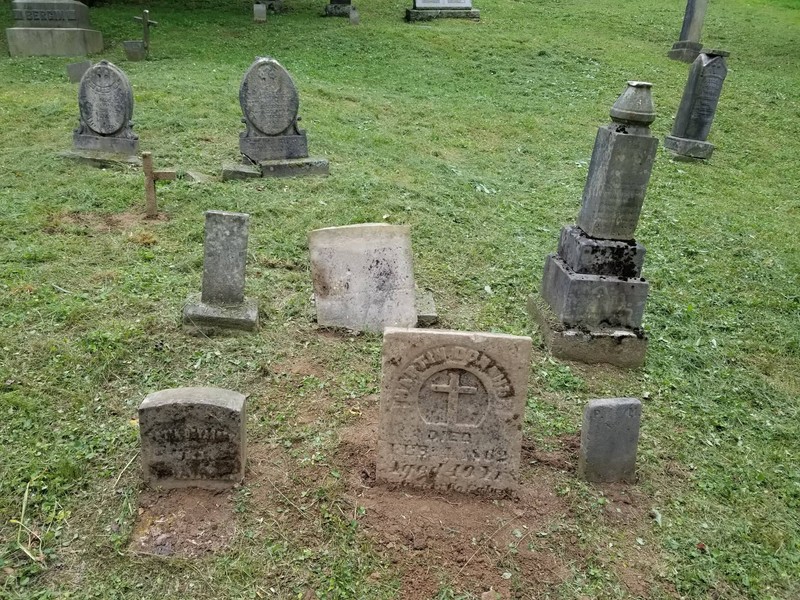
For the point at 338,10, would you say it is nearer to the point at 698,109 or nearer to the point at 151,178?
→ the point at 698,109

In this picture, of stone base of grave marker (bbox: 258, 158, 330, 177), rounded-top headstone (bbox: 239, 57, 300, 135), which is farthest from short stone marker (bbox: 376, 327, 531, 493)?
rounded-top headstone (bbox: 239, 57, 300, 135)

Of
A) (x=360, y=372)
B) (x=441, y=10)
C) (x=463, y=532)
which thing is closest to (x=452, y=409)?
(x=463, y=532)

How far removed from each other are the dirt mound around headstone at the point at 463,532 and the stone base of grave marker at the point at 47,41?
15019mm

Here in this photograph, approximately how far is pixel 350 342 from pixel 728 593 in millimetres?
3079

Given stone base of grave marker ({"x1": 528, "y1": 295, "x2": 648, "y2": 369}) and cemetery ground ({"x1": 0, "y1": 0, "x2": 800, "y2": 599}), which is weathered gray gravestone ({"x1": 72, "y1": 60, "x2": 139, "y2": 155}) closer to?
cemetery ground ({"x1": 0, "y1": 0, "x2": 800, "y2": 599})

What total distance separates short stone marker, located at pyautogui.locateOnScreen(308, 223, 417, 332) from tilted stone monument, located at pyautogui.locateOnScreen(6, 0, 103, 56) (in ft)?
43.4

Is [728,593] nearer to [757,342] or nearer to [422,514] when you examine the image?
[422,514]

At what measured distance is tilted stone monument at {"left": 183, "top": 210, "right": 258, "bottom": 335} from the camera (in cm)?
506

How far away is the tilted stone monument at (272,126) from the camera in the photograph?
340 inches

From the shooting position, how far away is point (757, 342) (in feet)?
A: 18.7

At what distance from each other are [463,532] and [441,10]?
62.5ft

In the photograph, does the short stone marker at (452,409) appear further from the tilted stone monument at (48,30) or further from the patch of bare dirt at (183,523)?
the tilted stone monument at (48,30)

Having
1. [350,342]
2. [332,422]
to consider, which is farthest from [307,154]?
[332,422]

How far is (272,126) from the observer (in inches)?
350
